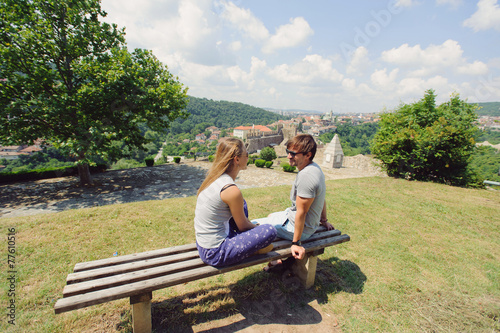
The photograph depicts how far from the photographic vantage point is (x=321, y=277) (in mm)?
3240

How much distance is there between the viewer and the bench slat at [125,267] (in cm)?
200

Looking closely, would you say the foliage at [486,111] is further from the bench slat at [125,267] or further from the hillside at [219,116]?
the hillside at [219,116]

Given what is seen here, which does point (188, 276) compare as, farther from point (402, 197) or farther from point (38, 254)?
point (402, 197)

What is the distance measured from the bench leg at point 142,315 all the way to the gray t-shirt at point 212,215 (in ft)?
2.29

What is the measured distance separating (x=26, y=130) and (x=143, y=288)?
11.3 metres

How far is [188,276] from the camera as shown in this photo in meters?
2.07

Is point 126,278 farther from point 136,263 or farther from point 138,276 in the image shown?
point 136,263

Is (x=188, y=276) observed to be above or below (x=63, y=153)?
below

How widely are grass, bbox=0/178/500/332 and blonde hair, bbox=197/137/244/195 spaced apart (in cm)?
160

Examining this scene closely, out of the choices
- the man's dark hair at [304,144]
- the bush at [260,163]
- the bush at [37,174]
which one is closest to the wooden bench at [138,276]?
the man's dark hair at [304,144]

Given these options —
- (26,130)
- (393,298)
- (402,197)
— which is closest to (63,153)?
(26,130)

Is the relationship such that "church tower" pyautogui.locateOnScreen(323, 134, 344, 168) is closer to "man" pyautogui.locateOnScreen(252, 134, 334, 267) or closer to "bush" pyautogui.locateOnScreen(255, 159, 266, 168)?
"bush" pyautogui.locateOnScreen(255, 159, 266, 168)

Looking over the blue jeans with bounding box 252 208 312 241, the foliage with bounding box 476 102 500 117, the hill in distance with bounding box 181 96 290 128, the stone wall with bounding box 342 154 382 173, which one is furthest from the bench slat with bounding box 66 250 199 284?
the hill in distance with bounding box 181 96 290 128

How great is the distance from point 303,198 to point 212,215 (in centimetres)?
101
